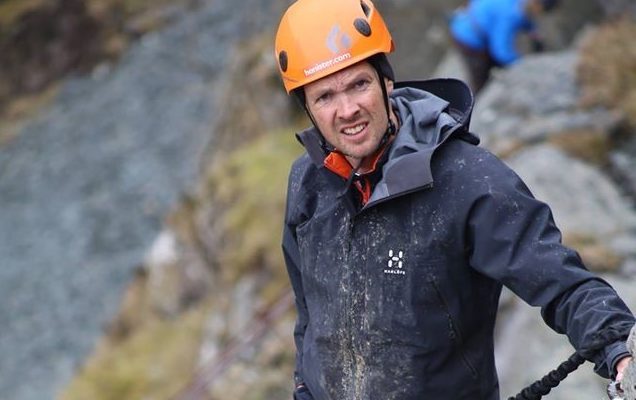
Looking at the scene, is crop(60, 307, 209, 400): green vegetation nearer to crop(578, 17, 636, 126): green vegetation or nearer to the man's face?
crop(578, 17, 636, 126): green vegetation

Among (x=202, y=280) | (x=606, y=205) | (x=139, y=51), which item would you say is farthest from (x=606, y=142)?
(x=139, y=51)

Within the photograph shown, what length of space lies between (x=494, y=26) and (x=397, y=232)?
8210 mm

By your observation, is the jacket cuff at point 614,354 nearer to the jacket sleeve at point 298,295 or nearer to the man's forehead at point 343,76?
the man's forehead at point 343,76

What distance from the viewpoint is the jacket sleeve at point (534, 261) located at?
9.82 ft

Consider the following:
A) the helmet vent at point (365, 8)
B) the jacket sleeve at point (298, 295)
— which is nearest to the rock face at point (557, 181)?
the jacket sleeve at point (298, 295)

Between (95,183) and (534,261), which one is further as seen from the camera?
(95,183)

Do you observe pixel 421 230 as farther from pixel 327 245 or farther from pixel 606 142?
pixel 606 142

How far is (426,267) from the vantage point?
3381mm

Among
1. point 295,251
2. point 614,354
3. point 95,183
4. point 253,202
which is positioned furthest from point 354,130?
point 95,183

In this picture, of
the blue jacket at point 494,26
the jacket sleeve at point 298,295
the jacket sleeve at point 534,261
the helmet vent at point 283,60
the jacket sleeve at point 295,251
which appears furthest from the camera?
the blue jacket at point 494,26

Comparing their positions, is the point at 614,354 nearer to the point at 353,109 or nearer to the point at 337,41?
the point at 353,109

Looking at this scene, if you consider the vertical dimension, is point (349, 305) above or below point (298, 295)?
below

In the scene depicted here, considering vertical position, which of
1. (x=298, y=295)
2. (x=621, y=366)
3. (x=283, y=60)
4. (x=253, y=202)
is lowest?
(x=621, y=366)

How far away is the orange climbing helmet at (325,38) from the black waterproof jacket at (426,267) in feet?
0.78
